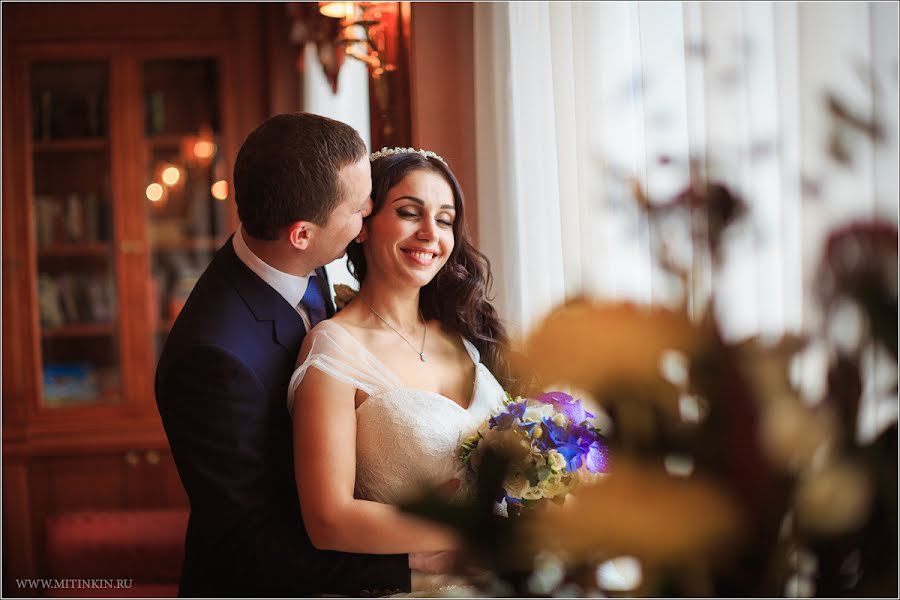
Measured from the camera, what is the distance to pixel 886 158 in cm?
50

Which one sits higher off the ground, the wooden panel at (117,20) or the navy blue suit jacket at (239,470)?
the wooden panel at (117,20)

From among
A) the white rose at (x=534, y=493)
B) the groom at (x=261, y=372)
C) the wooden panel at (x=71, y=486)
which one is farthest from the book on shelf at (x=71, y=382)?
the white rose at (x=534, y=493)

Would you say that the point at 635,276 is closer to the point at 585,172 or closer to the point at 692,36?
the point at 692,36

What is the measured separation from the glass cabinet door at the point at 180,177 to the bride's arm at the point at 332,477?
3106 millimetres

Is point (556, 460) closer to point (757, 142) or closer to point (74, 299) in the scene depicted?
point (757, 142)

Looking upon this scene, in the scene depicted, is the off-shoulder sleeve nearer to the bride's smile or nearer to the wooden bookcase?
the bride's smile

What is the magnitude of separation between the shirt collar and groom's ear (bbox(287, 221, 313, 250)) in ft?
0.27

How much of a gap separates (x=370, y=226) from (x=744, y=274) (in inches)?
57.2

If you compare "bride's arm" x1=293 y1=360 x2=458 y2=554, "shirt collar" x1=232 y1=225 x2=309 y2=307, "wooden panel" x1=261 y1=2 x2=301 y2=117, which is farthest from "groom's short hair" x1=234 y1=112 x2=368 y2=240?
"wooden panel" x1=261 y1=2 x2=301 y2=117

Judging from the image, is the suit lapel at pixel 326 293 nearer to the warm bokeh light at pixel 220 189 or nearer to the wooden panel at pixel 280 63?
the wooden panel at pixel 280 63

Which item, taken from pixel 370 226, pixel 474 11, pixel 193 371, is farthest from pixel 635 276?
pixel 474 11

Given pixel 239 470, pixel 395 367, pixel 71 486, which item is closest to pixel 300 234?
pixel 395 367

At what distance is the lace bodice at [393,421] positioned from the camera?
1.73m

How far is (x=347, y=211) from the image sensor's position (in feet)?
6.03
